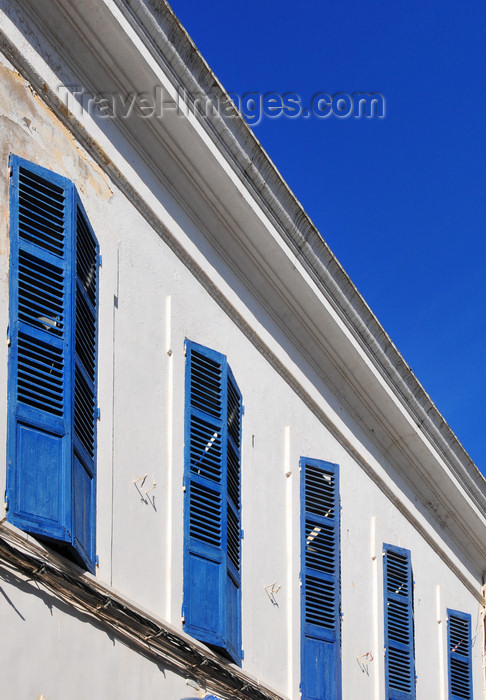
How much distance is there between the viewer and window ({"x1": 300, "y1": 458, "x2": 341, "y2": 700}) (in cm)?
1115

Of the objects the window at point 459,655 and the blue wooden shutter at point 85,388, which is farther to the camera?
the window at point 459,655

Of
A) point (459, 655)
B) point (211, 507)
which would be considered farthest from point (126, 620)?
point (459, 655)

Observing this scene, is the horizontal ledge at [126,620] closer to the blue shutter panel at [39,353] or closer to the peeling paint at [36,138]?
the blue shutter panel at [39,353]

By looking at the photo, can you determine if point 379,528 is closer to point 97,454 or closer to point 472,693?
point 472,693

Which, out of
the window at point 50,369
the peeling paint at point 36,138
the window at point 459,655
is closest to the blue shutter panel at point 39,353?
the window at point 50,369

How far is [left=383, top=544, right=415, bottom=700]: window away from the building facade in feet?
0.10

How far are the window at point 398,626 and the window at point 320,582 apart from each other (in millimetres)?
1347

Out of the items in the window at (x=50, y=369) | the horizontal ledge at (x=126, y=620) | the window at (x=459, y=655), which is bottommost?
the horizontal ledge at (x=126, y=620)

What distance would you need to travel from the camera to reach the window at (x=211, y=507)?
30.6 feet

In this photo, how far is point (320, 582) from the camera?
11.5 meters

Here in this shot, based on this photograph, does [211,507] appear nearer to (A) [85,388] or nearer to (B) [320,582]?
(A) [85,388]

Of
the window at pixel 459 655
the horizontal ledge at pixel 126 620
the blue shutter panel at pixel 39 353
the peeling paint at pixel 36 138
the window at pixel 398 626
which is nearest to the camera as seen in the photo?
the horizontal ledge at pixel 126 620

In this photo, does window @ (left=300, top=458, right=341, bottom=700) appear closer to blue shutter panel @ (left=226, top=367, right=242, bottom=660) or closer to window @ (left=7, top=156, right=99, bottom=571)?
blue shutter panel @ (left=226, top=367, right=242, bottom=660)

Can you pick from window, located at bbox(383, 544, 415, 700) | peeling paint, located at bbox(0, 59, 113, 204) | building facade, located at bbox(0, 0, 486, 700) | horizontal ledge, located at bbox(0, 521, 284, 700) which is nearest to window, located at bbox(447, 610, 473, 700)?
building facade, located at bbox(0, 0, 486, 700)
